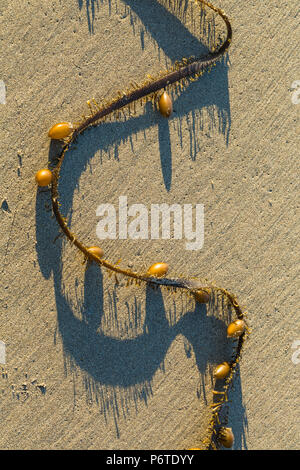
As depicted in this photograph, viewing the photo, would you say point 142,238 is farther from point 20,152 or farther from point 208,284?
point 20,152

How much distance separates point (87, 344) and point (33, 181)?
89cm

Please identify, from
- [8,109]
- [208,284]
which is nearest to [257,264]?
[208,284]

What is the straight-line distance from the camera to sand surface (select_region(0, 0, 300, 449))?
79.9 inches

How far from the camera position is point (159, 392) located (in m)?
2.12

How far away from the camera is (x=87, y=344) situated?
2.09 metres

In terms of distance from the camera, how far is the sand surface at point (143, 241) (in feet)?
6.66

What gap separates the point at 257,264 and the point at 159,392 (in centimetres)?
87

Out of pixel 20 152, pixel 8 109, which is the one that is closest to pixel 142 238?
pixel 20 152

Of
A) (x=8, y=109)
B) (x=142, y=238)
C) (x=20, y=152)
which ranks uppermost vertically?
(x=8, y=109)

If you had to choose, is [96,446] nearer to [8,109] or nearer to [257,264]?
[257,264]

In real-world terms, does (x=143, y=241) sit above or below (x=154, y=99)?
below

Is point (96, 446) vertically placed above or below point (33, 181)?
below

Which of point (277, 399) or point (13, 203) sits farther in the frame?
point (277, 399)

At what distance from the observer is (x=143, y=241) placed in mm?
2092
